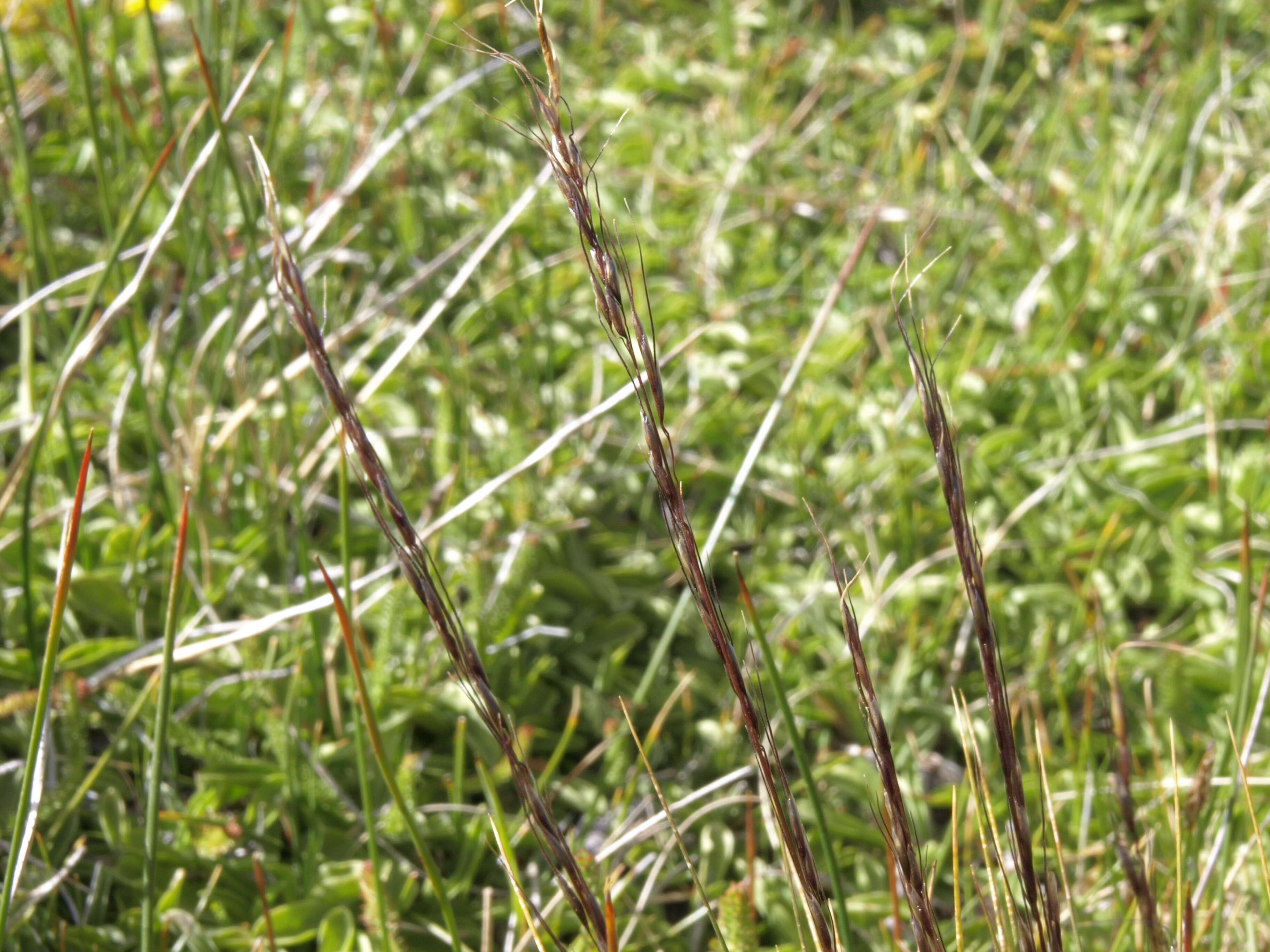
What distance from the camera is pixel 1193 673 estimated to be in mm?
1463

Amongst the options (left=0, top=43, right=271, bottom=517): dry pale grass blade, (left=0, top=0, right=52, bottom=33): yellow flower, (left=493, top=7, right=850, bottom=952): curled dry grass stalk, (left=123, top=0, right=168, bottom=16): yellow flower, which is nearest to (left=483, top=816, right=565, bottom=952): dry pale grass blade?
(left=493, top=7, right=850, bottom=952): curled dry grass stalk

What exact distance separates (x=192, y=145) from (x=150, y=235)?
19 cm

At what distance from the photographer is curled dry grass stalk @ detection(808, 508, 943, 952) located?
→ 1.67 ft

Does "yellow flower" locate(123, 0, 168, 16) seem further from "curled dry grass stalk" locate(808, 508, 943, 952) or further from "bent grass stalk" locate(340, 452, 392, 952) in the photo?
"curled dry grass stalk" locate(808, 508, 943, 952)

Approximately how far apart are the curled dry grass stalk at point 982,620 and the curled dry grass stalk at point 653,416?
105 millimetres

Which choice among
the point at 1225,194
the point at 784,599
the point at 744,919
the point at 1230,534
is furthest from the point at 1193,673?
the point at 1225,194

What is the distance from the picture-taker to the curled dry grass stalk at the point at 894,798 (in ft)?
1.67

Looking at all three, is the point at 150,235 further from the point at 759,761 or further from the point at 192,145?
the point at 759,761

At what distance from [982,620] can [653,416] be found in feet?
0.60

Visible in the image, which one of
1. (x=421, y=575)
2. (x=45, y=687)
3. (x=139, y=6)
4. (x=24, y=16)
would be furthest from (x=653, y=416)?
(x=24, y=16)

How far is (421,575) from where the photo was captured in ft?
1.57

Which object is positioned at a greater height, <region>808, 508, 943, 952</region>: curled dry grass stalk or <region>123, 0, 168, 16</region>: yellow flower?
<region>123, 0, 168, 16</region>: yellow flower

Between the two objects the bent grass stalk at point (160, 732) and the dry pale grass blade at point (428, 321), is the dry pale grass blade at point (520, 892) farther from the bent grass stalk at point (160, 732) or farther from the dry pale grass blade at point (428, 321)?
the dry pale grass blade at point (428, 321)

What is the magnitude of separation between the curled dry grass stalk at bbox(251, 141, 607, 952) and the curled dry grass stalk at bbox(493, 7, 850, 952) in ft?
0.34
